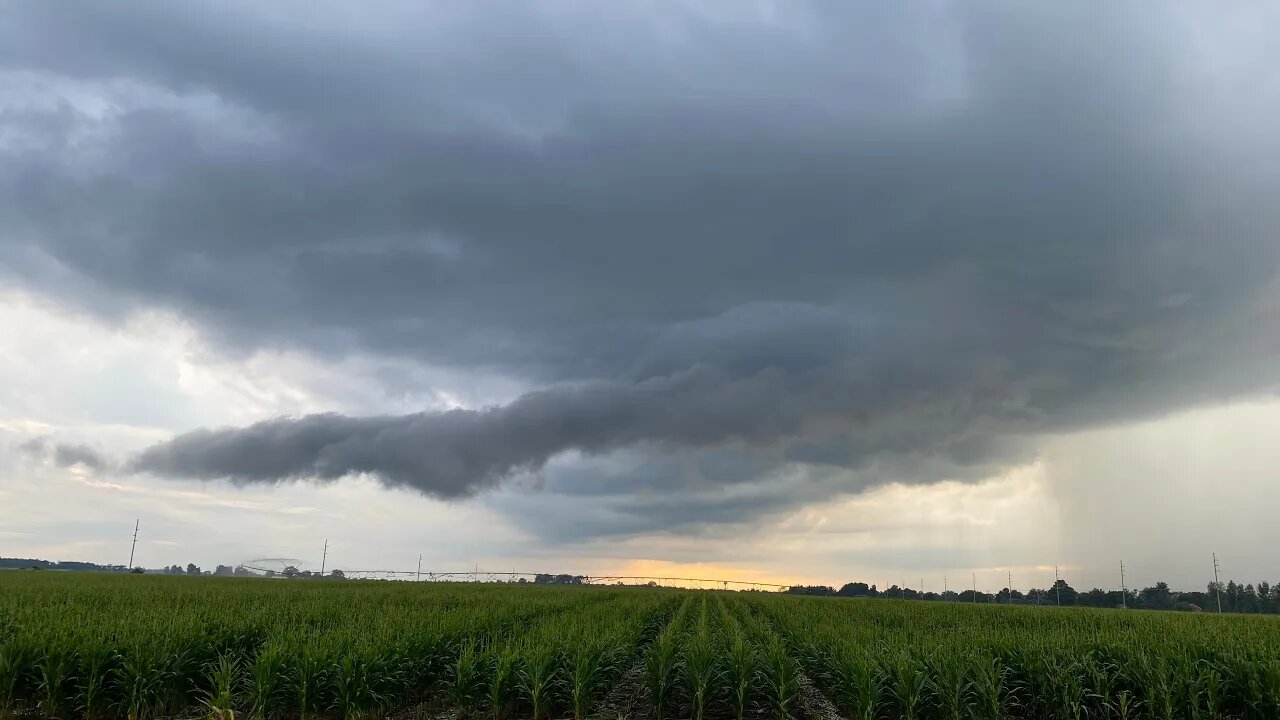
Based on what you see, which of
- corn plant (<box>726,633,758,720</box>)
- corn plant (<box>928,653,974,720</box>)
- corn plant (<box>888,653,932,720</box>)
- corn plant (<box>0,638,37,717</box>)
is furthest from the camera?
corn plant (<box>726,633,758,720</box>)

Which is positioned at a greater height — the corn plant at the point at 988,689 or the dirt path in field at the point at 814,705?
the corn plant at the point at 988,689

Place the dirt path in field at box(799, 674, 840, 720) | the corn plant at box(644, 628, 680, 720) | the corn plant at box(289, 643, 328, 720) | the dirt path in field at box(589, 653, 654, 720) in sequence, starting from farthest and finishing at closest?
the dirt path in field at box(799, 674, 840, 720), the corn plant at box(644, 628, 680, 720), the dirt path in field at box(589, 653, 654, 720), the corn plant at box(289, 643, 328, 720)

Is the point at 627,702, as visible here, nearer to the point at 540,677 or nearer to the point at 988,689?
the point at 540,677

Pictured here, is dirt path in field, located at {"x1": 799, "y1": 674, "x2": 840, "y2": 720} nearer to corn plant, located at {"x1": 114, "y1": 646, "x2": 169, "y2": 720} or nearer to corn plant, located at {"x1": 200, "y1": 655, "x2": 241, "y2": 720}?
corn plant, located at {"x1": 200, "y1": 655, "x2": 241, "y2": 720}

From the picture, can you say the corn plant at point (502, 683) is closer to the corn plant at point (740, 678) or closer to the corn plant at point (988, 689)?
the corn plant at point (740, 678)

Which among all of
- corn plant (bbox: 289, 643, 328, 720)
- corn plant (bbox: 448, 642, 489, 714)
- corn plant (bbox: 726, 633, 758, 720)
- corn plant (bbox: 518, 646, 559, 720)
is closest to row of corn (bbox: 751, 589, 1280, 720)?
corn plant (bbox: 726, 633, 758, 720)

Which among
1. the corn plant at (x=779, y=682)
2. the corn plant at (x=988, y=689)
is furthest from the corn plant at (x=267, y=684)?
the corn plant at (x=988, y=689)

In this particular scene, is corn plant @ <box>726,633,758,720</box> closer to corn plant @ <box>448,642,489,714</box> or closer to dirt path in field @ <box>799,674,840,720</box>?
dirt path in field @ <box>799,674,840,720</box>

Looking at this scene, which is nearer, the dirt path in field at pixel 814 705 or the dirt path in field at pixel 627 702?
the dirt path in field at pixel 627 702

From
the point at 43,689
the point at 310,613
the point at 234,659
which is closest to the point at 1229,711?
the point at 234,659

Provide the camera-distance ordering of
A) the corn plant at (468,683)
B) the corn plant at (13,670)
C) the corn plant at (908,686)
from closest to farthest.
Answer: the corn plant at (13,670) → the corn plant at (908,686) → the corn plant at (468,683)

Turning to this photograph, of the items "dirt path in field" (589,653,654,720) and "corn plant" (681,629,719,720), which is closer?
"corn plant" (681,629,719,720)

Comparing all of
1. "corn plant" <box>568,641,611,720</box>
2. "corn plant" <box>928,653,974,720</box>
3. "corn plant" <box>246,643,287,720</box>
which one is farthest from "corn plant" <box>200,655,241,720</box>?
"corn plant" <box>928,653,974,720</box>

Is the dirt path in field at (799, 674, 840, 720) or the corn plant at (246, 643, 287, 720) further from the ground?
the corn plant at (246, 643, 287, 720)
